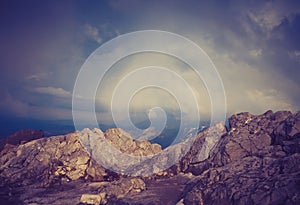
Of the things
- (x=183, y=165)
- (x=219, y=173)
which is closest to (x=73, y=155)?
(x=183, y=165)

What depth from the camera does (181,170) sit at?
350 ft

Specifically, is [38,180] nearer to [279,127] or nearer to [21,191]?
[21,191]

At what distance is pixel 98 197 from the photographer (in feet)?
263

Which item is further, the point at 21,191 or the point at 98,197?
the point at 21,191

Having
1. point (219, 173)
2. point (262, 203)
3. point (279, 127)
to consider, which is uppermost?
point (279, 127)

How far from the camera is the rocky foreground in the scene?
193 ft

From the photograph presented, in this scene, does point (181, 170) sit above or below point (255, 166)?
above

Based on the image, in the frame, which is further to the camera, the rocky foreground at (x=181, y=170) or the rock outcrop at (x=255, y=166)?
the rocky foreground at (x=181, y=170)

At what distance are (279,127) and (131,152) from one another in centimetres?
6552

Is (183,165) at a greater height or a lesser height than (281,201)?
greater

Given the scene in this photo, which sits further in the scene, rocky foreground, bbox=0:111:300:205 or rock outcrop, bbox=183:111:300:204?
rocky foreground, bbox=0:111:300:205

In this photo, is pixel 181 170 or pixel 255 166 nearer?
pixel 255 166

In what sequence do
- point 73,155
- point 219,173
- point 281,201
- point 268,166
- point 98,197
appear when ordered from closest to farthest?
point 281,201, point 268,166, point 219,173, point 98,197, point 73,155

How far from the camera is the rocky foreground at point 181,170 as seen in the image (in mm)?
58844
